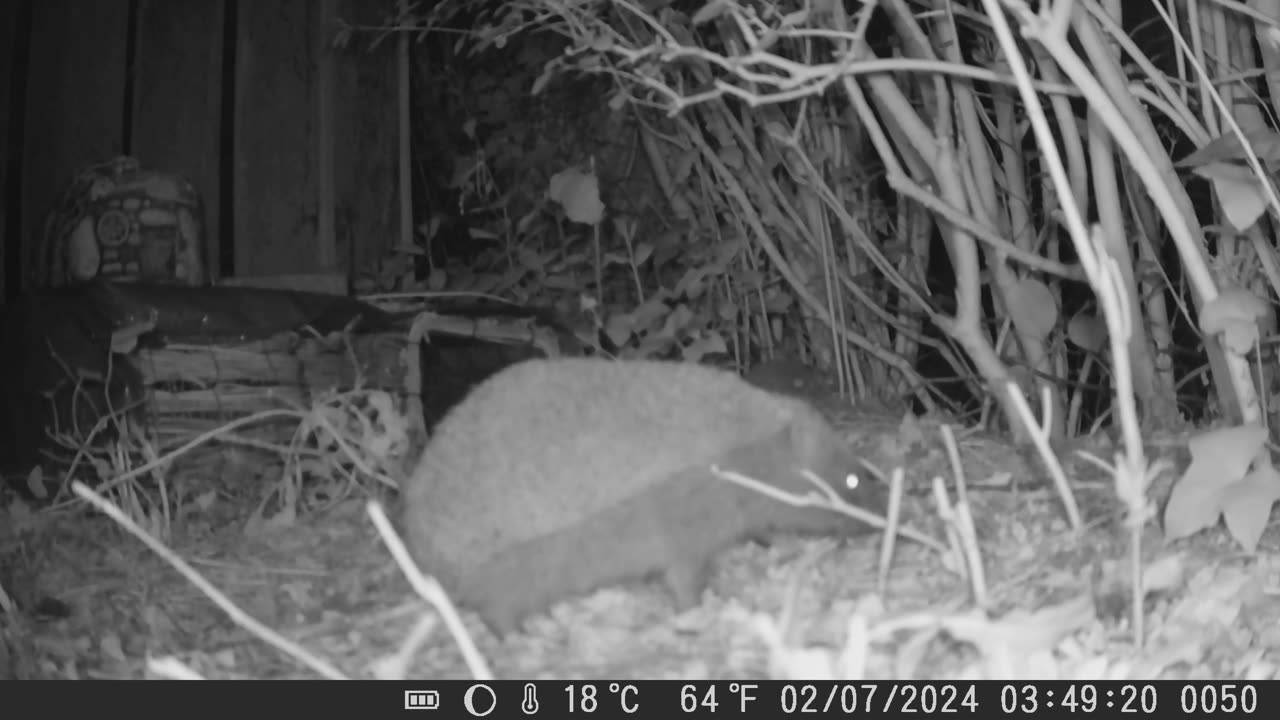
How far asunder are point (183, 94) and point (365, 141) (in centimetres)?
34

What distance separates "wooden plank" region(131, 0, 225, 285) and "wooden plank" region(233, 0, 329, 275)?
0.04 metres

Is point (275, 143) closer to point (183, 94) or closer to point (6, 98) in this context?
point (183, 94)

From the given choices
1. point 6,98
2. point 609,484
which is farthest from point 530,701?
point 6,98

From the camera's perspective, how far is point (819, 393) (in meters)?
1.37

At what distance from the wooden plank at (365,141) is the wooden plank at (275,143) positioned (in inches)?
2.1

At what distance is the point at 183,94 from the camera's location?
2.29 metres

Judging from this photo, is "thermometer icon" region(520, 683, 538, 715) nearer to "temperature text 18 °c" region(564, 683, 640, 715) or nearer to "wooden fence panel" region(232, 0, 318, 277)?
"temperature text 18 °c" region(564, 683, 640, 715)

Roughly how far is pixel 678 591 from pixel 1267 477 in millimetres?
477

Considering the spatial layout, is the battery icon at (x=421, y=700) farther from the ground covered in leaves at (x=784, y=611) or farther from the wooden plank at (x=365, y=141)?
the wooden plank at (x=365, y=141)

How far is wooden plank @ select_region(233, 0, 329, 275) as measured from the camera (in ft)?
7.60

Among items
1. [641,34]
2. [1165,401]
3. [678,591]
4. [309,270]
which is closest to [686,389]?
[678,591]

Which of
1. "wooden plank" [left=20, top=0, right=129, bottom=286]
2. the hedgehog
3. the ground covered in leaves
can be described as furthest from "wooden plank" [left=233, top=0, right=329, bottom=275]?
the hedgehog
